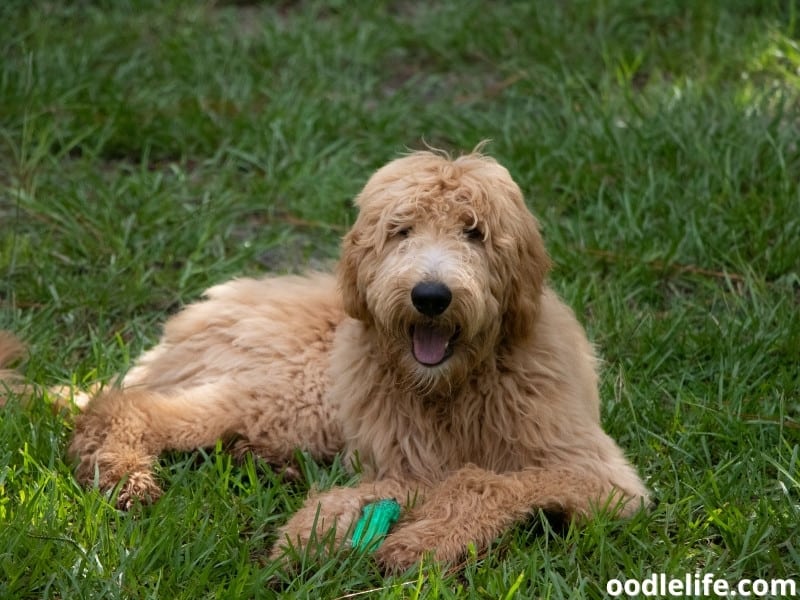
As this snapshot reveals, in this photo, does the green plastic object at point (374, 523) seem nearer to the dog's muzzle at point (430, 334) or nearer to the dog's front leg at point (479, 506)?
the dog's front leg at point (479, 506)

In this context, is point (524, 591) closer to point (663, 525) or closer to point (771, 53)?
point (663, 525)

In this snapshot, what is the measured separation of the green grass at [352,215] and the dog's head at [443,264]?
25.2 inches

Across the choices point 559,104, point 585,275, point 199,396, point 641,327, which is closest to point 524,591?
point 199,396

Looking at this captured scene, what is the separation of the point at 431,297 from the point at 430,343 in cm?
26

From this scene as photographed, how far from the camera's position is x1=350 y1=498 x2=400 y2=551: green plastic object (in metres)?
3.91

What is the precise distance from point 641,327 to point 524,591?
188 centimetres

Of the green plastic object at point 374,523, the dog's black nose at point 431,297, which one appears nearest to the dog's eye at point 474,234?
the dog's black nose at point 431,297

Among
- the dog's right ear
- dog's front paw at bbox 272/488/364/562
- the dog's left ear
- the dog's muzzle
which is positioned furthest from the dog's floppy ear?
dog's front paw at bbox 272/488/364/562

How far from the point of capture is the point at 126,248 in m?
5.96

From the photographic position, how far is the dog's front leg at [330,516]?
3.86 meters

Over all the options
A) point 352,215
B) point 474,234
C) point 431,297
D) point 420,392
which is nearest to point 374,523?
point 420,392

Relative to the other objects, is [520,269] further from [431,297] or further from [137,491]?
[137,491]

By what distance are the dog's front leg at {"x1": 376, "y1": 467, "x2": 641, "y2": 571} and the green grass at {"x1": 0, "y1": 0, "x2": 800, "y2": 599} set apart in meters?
0.08

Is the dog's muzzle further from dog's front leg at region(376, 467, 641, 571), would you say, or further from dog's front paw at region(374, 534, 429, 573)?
dog's front paw at region(374, 534, 429, 573)
